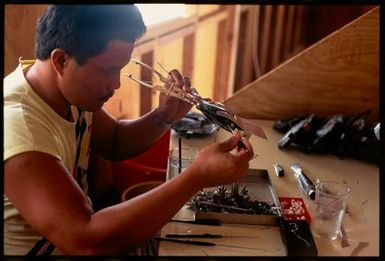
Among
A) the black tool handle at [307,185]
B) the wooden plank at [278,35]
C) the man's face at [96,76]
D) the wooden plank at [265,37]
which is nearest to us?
the man's face at [96,76]

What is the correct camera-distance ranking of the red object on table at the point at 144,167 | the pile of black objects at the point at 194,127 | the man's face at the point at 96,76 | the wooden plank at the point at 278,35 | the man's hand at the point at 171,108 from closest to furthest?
the man's face at the point at 96,76 → the man's hand at the point at 171,108 → the pile of black objects at the point at 194,127 → the red object on table at the point at 144,167 → the wooden plank at the point at 278,35

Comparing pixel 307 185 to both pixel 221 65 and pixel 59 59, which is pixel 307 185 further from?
pixel 221 65

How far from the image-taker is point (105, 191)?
161 centimetres

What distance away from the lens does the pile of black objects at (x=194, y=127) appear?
52.6 inches

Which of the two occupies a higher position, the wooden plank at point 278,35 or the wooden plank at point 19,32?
the wooden plank at point 19,32

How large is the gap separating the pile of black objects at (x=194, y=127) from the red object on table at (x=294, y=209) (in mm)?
395

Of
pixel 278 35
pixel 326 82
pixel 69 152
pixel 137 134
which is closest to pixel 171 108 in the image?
pixel 137 134

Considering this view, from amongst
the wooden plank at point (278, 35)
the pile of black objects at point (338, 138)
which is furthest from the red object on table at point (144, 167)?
the wooden plank at point (278, 35)

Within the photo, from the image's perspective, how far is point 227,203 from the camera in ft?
3.06

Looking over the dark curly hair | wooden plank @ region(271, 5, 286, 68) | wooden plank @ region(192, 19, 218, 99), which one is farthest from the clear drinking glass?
wooden plank @ region(271, 5, 286, 68)

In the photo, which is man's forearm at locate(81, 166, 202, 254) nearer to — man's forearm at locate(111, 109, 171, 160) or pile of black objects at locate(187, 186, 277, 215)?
pile of black objects at locate(187, 186, 277, 215)

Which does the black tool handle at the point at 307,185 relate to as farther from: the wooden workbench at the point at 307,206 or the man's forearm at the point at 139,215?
the man's forearm at the point at 139,215

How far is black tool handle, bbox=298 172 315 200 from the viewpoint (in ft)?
3.35

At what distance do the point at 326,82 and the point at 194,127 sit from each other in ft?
1.59
